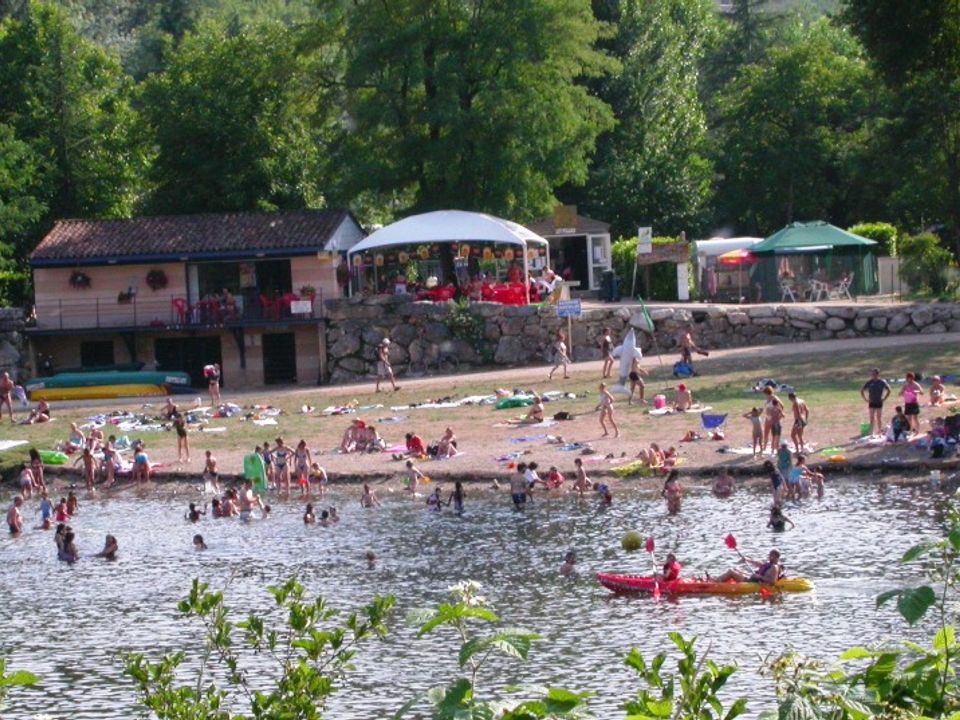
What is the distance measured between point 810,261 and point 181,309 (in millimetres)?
20518

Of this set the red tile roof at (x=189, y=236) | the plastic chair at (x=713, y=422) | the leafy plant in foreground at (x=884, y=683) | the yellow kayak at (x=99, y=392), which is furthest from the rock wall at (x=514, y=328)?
the leafy plant in foreground at (x=884, y=683)

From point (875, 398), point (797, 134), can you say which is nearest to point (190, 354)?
point (875, 398)

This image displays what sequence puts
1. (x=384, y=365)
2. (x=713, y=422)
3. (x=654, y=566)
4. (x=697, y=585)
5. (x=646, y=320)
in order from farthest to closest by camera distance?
(x=646, y=320) → (x=384, y=365) → (x=713, y=422) → (x=654, y=566) → (x=697, y=585)

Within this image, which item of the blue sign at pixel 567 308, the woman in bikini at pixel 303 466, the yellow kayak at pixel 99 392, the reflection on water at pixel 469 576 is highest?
the blue sign at pixel 567 308

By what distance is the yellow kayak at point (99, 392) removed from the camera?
4728 cm

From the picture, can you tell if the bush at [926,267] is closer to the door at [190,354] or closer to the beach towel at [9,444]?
the door at [190,354]

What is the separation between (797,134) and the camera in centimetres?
6544

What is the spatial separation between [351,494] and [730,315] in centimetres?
1810

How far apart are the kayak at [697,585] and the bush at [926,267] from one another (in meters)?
29.1

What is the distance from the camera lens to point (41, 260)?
50.5 metres

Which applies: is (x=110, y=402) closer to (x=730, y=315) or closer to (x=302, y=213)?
(x=302, y=213)

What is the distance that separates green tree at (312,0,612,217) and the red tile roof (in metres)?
2.07

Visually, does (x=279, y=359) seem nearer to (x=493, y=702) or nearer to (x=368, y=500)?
(x=368, y=500)

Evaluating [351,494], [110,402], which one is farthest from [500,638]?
[110,402]
